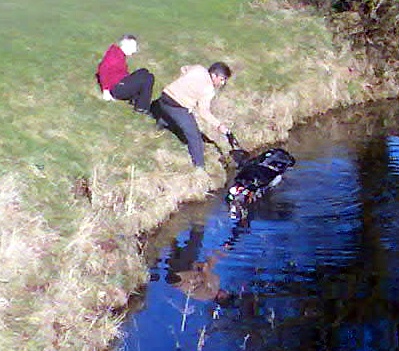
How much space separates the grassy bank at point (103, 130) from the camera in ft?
34.0

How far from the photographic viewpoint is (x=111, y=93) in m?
17.2

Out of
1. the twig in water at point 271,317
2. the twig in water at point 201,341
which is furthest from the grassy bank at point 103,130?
the twig in water at point 271,317

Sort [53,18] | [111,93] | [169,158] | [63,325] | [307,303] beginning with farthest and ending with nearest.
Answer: [53,18] < [111,93] < [169,158] < [307,303] < [63,325]

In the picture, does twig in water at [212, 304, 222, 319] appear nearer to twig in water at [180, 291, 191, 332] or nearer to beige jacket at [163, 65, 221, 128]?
twig in water at [180, 291, 191, 332]

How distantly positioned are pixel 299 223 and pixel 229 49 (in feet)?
32.5

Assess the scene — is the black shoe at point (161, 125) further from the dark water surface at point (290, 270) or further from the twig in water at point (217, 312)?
the twig in water at point (217, 312)

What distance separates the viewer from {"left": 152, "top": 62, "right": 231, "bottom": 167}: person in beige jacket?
1525 cm

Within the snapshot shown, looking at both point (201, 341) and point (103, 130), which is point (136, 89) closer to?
point (103, 130)

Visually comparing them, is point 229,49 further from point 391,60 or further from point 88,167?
point 88,167

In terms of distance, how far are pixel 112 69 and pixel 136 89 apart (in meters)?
0.72

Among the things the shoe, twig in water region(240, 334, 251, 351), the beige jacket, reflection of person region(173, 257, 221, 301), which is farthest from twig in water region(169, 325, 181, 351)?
the shoe

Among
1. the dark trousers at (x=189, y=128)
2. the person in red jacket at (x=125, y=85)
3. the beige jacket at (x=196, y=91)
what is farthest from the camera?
the person in red jacket at (x=125, y=85)

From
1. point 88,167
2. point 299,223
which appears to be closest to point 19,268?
point 88,167

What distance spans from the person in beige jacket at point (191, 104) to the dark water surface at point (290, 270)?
134 centimetres
